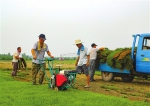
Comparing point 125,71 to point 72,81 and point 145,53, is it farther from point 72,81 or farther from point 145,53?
point 72,81

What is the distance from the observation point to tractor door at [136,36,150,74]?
1223 cm

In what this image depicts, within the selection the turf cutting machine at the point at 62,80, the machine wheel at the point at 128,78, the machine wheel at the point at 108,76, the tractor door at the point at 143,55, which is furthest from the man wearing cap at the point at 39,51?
the machine wheel at the point at 128,78

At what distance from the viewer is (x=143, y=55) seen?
12.4 meters

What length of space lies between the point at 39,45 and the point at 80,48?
151cm

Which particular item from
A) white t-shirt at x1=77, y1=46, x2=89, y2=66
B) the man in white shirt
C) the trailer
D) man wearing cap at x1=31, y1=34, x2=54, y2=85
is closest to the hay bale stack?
the trailer

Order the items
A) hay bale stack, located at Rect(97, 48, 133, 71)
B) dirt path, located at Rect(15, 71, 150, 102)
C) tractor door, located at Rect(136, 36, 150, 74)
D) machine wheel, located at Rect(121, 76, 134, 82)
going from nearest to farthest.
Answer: dirt path, located at Rect(15, 71, 150, 102) < tractor door, located at Rect(136, 36, 150, 74) < hay bale stack, located at Rect(97, 48, 133, 71) < machine wheel, located at Rect(121, 76, 134, 82)

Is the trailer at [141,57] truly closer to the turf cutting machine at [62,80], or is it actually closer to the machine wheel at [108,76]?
the machine wheel at [108,76]

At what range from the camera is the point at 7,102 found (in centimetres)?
688

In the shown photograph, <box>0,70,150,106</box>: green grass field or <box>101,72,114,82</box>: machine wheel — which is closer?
<box>0,70,150,106</box>: green grass field

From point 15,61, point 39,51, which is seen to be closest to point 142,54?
point 39,51

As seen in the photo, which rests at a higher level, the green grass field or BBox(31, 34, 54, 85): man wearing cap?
BBox(31, 34, 54, 85): man wearing cap

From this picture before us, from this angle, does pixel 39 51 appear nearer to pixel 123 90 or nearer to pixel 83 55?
pixel 83 55

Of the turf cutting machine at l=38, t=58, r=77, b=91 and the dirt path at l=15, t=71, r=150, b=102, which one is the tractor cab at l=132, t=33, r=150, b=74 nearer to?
the dirt path at l=15, t=71, r=150, b=102

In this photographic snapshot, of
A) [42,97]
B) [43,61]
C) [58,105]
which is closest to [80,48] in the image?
[43,61]
